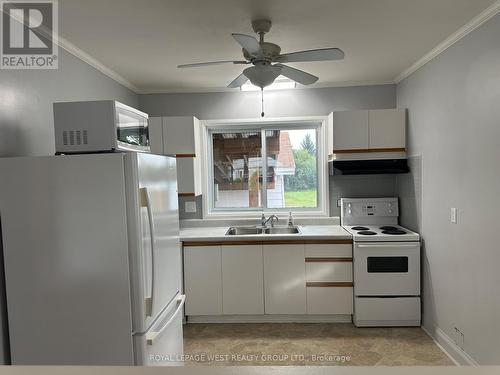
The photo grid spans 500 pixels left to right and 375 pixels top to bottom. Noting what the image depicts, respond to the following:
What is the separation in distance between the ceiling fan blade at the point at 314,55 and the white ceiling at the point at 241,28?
10.7 inches

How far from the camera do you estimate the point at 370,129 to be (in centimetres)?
334

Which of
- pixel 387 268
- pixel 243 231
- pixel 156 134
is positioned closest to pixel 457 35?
pixel 387 268

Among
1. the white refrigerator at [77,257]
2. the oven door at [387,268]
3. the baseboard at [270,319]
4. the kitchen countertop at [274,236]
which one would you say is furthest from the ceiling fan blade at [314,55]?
the baseboard at [270,319]

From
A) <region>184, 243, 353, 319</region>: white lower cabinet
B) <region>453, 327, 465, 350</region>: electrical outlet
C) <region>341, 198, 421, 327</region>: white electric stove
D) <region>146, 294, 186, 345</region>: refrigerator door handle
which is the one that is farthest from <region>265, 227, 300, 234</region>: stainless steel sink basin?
<region>453, 327, 465, 350</region>: electrical outlet

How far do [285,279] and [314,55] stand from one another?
6.76 feet

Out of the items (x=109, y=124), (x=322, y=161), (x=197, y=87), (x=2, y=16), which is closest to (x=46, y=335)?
(x=109, y=124)

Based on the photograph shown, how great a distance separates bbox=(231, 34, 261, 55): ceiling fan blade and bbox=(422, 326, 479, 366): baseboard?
2481mm

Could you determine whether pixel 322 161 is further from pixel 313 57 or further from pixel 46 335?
pixel 46 335

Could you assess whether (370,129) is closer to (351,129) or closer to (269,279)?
(351,129)

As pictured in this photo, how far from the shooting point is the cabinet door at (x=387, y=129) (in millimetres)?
3334

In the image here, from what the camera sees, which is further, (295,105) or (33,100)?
(295,105)

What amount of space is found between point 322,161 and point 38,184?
2.85 meters

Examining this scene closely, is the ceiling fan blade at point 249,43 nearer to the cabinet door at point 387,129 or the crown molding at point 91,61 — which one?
the crown molding at point 91,61

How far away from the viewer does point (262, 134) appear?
152 inches
